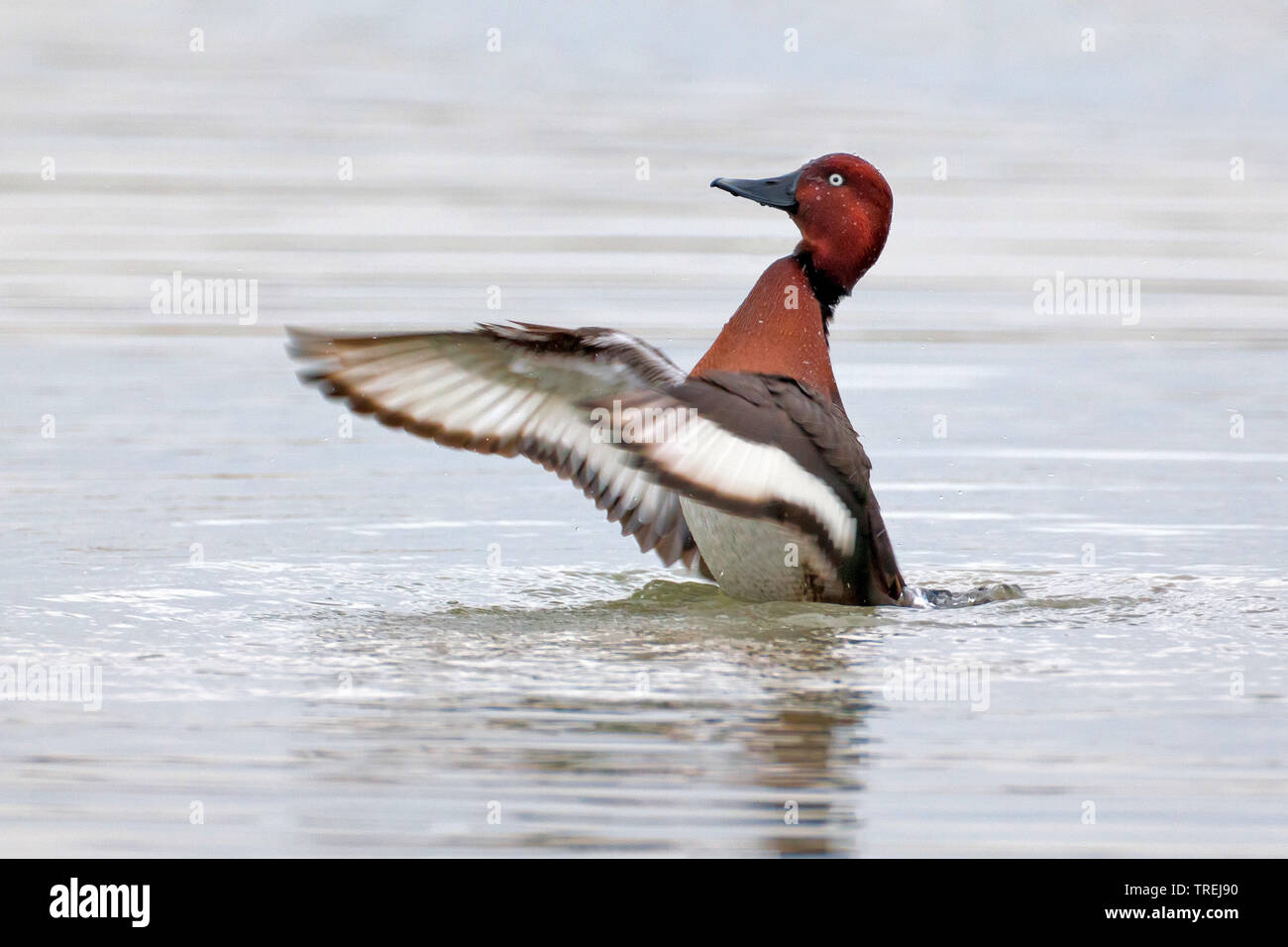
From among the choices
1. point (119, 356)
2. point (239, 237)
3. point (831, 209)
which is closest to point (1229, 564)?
point (831, 209)

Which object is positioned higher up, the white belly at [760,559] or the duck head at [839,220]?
the duck head at [839,220]

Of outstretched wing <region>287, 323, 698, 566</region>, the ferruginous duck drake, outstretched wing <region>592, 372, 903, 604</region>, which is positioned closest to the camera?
outstretched wing <region>592, 372, 903, 604</region>

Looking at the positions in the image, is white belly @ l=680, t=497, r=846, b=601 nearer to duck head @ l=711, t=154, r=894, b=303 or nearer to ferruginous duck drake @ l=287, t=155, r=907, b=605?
ferruginous duck drake @ l=287, t=155, r=907, b=605

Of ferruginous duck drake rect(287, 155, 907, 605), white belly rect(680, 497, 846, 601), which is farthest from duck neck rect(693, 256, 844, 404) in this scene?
white belly rect(680, 497, 846, 601)

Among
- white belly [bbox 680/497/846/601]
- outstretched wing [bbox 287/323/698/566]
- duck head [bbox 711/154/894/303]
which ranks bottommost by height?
white belly [bbox 680/497/846/601]

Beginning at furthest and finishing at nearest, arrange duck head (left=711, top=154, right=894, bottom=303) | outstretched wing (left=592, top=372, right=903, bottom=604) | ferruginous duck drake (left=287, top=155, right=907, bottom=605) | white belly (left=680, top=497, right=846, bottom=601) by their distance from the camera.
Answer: duck head (left=711, top=154, right=894, bottom=303) → white belly (left=680, top=497, right=846, bottom=601) → ferruginous duck drake (left=287, top=155, right=907, bottom=605) → outstretched wing (left=592, top=372, right=903, bottom=604)

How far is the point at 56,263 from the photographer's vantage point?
43.0 ft

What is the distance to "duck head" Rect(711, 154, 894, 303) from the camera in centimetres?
733

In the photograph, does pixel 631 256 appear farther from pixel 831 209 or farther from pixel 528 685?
pixel 528 685

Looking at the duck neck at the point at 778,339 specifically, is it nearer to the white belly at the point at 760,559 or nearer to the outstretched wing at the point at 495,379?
the outstretched wing at the point at 495,379

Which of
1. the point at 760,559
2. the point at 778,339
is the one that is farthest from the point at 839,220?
the point at 760,559

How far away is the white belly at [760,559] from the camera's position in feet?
22.7

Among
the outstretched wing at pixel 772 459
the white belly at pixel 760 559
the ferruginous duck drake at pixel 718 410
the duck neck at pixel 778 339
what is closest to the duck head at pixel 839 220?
the ferruginous duck drake at pixel 718 410

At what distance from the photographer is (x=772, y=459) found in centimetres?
638
